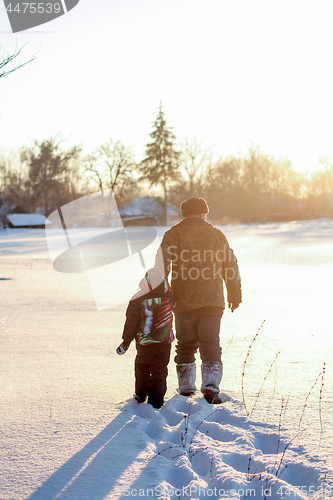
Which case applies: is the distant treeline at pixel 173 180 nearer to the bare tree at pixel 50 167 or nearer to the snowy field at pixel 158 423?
the bare tree at pixel 50 167

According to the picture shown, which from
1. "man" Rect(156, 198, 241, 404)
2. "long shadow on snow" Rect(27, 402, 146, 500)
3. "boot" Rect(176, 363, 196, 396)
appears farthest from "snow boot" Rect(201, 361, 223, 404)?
"long shadow on snow" Rect(27, 402, 146, 500)

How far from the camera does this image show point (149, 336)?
319 cm

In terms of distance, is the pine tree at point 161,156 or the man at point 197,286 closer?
the man at point 197,286

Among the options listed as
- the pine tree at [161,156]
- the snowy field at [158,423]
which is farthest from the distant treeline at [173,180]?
the snowy field at [158,423]

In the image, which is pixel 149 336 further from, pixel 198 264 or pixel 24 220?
pixel 24 220

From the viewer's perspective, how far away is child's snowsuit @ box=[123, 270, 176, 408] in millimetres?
3191

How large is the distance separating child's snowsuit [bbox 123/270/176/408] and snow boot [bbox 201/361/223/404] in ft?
1.16

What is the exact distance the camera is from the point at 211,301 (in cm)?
349

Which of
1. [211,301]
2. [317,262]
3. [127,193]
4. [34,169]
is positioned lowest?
[317,262]

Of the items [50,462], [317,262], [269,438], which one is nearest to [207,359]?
[269,438]

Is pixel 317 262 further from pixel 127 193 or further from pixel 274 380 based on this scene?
pixel 127 193

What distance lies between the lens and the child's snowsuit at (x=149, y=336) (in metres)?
3.19

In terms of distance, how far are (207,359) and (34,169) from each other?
5159cm

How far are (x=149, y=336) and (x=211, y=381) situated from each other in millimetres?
658
